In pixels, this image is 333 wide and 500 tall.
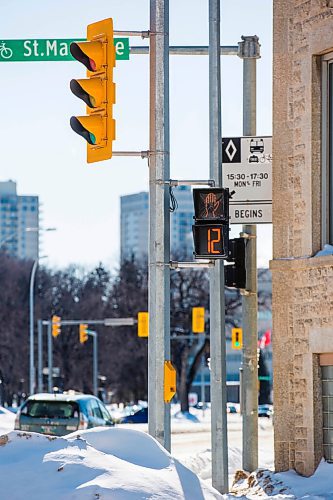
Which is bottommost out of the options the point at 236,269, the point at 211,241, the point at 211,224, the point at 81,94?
the point at 236,269

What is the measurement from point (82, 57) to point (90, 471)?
4646mm

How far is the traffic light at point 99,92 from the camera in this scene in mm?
13359

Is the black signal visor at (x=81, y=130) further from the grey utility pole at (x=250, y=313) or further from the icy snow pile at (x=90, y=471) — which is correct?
the grey utility pole at (x=250, y=313)

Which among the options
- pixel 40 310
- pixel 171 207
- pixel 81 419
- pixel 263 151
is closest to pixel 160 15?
pixel 171 207

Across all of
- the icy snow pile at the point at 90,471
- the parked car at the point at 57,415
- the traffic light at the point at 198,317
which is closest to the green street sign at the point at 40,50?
the icy snow pile at the point at 90,471

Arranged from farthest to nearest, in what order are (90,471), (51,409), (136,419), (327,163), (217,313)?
1. (136,419)
2. (51,409)
3. (327,163)
4. (217,313)
5. (90,471)

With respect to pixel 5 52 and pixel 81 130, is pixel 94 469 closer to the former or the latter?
pixel 81 130

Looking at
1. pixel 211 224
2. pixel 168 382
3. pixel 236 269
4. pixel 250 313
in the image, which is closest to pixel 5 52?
pixel 211 224

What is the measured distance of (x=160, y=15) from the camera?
14.6 meters

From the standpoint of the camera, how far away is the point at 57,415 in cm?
2745

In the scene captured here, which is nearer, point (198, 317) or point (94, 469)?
point (94, 469)

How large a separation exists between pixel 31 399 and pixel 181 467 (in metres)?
16.5

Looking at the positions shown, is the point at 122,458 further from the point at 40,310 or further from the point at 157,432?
the point at 40,310

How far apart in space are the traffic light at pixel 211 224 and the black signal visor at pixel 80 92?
195cm
